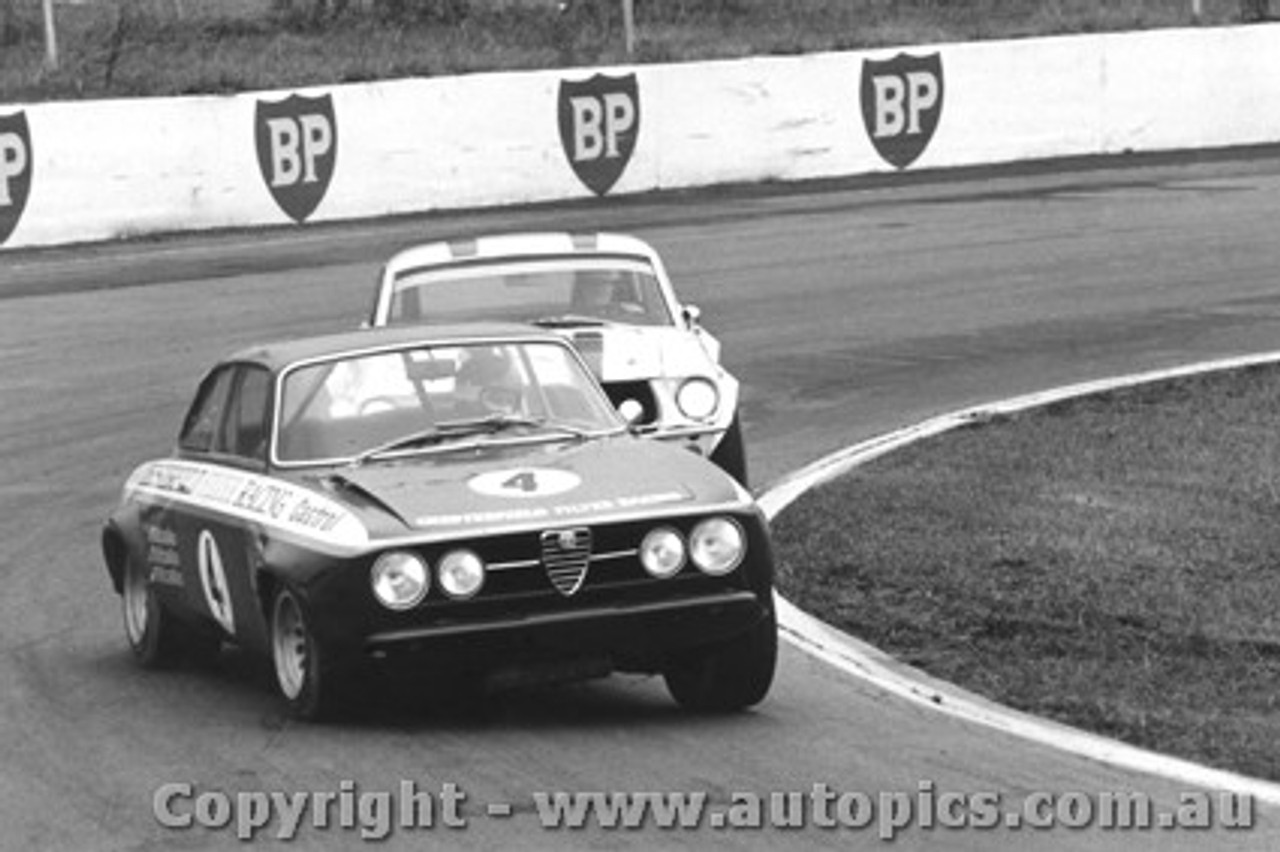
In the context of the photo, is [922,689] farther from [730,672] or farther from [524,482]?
[524,482]

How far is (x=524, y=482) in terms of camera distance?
31.7 ft

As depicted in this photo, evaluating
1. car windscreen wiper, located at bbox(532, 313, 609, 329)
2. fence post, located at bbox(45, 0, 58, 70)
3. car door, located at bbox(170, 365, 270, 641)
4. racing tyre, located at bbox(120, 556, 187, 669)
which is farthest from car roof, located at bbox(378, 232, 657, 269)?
fence post, located at bbox(45, 0, 58, 70)

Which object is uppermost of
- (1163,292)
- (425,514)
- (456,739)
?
(425,514)

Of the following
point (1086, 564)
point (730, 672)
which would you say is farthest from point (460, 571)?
point (1086, 564)

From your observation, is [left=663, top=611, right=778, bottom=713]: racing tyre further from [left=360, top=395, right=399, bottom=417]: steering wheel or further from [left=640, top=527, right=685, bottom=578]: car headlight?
[left=360, top=395, right=399, bottom=417]: steering wheel

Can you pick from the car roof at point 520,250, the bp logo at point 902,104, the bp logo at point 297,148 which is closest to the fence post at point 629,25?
the bp logo at point 902,104

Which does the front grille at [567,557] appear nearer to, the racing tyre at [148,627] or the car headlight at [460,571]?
the car headlight at [460,571]

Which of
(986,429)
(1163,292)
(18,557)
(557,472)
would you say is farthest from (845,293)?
(557,472)

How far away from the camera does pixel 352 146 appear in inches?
1127

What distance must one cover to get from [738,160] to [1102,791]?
22.7 meters

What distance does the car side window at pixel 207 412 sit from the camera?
11.1 metres

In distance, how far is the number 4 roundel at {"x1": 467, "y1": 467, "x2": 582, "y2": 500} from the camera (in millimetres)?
9570

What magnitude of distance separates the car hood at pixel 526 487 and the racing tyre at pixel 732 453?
3.08m

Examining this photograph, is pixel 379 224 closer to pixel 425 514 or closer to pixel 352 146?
pixel 352 146
